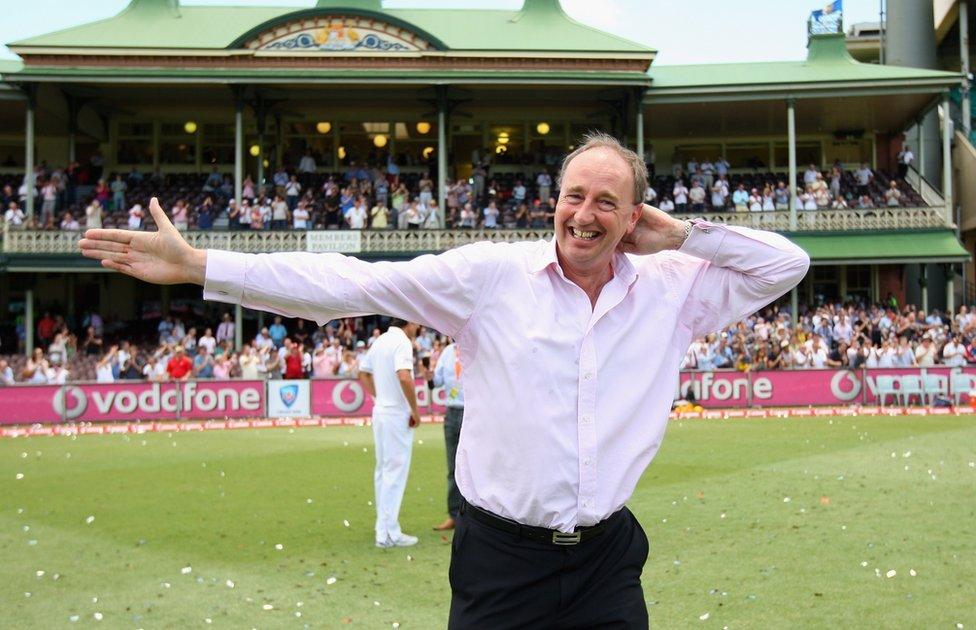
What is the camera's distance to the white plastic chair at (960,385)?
23.6 metres

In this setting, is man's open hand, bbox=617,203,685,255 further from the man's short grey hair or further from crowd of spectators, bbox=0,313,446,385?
crowd of spectators, bbox=0,313,446,385

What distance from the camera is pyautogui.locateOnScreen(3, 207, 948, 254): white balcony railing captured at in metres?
32.2

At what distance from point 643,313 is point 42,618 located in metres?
5.15

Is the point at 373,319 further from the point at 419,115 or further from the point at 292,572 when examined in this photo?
the point at 292,572

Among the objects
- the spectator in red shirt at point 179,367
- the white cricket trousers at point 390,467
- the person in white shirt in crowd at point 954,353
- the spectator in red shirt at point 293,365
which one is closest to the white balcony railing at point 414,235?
the spectator in red shirt at point 293,365

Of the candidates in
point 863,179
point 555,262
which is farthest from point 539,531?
point 863,179

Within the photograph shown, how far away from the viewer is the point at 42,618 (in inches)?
274

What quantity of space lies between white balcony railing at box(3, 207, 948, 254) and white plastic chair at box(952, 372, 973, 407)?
9.99 m

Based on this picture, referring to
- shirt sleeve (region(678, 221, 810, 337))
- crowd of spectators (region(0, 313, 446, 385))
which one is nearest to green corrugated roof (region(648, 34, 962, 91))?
crowd of spectators (region(0, 313, 446, 385))

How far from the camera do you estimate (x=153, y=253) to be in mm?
3236

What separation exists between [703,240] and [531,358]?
0.87 metres

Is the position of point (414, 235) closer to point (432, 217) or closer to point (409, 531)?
point (432, 217)

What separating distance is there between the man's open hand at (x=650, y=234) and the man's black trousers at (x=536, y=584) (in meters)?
1.00

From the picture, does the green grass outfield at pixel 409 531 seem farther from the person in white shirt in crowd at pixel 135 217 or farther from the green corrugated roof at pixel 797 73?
the green corrugated roof at pixel 797 73
